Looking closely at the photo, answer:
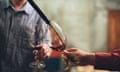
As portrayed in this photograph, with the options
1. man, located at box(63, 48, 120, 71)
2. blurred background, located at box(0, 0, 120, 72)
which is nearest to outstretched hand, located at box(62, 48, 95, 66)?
man, located at box(63, 48, 120, 71)

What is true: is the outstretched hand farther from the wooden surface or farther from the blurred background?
the wooden surface

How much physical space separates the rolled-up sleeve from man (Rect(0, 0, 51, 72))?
0.53ft

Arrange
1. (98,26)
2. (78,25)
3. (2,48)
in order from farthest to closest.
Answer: (98,26) → (78,25) → (2,48)

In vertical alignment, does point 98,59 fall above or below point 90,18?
below

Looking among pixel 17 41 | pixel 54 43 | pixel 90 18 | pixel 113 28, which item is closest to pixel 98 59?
pixel 54 43

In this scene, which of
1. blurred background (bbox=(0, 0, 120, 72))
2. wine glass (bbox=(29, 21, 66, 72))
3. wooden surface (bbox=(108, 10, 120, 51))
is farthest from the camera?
wooden surface (bbox=(108, 10, 120, 51))

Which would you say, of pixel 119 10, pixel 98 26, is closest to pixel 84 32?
pixel 98 26

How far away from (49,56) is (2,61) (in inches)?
5.8

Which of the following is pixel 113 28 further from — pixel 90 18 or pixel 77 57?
pixel 77 57

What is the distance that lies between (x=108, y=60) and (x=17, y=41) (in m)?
0.29

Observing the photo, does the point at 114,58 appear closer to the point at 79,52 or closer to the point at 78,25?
the point at 79,52

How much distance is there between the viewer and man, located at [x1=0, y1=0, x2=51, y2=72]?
1168 millimetres

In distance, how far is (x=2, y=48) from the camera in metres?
1.17

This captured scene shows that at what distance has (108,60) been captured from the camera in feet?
3.86
